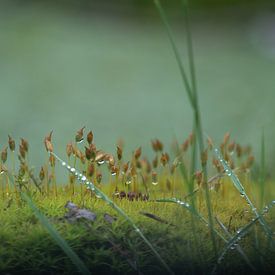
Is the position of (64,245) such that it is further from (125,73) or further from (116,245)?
(125,73)

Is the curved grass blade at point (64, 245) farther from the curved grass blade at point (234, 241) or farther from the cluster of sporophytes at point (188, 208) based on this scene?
the curved grass blade at point (234, 241)

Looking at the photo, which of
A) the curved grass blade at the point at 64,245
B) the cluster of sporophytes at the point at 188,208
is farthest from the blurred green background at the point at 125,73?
the curved grass blade at the point at 64,245

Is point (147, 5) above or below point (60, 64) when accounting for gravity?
above

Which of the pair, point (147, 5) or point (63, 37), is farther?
point (147, 5)

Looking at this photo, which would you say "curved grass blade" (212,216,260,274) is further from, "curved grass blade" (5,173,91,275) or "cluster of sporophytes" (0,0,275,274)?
"curved grass blade" (5,173,91,275)

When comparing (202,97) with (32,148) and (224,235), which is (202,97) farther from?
(224,235)

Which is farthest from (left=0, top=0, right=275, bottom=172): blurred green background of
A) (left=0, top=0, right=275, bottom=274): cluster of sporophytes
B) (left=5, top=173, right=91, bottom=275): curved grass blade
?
(left=5, top=173, right=91, bottom=275): curved grass blade

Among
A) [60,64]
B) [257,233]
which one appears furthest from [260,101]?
[257,233]
